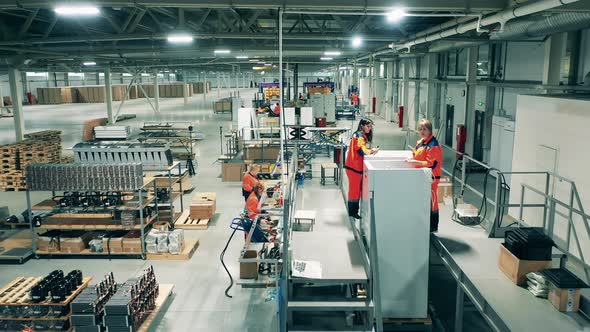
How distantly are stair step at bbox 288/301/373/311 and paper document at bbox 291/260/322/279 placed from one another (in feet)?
1.02

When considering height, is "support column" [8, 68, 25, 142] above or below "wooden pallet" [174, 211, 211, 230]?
above

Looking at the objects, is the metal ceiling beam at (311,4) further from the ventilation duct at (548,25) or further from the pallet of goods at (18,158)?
the pallet of goods at (18,158)

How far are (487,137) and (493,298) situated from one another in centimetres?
1179

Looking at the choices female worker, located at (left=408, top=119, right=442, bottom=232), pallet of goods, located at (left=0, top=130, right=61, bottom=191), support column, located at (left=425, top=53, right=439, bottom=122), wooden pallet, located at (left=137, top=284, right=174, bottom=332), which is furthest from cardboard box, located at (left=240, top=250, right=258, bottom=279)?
support column, located at (left=425, top=53, right=439, bottom=122)

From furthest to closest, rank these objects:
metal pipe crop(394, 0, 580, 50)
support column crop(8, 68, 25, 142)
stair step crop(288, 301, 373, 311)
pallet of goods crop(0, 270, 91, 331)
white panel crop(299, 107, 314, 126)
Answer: white panel crop(299, 107, 314, 126) < support column crop(8, 68, 25, 142) < pallet of goods crop(0, 270, 91, 331) < metal pipe crop(394, 0, 580, 50) < stair step crop(288, 301, 373, 311)

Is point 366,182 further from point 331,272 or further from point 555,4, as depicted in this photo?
point 555,4

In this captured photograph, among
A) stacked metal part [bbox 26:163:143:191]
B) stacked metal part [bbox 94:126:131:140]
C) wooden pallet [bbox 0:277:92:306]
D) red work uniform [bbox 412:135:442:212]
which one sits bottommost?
wooden pallet [bbox 0:277:92:306]

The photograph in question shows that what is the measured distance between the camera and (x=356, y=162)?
A: 7133 mm

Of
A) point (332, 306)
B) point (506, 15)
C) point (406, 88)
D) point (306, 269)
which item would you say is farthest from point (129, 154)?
point (406, 88)

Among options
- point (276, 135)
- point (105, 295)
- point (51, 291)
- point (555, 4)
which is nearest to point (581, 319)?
point (555, 4)

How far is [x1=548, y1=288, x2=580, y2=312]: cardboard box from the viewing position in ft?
16.7

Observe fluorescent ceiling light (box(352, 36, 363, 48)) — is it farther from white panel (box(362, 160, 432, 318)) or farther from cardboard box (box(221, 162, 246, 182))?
white panel (box(362, 160, 432, 318))

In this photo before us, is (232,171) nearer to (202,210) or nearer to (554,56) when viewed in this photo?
(202,210)

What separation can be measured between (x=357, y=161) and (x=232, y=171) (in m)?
9.28
